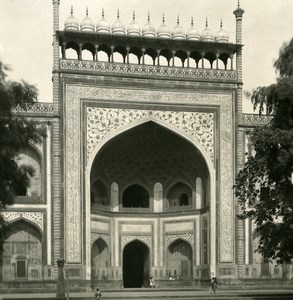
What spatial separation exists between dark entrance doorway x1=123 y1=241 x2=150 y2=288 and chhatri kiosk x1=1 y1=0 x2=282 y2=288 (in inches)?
2.1

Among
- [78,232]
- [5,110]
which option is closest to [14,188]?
[5,110]

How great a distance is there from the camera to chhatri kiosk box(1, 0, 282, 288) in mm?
28875

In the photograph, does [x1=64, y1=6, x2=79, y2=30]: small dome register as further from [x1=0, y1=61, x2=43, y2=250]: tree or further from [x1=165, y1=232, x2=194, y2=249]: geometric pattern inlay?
[x1=0, y1=61, x2=43, y2=250]: tree

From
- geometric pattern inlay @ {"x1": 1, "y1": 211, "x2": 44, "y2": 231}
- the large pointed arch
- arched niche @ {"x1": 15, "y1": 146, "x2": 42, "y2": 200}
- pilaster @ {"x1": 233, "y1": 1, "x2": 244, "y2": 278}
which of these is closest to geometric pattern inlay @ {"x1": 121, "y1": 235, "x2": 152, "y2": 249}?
the large pointed arch

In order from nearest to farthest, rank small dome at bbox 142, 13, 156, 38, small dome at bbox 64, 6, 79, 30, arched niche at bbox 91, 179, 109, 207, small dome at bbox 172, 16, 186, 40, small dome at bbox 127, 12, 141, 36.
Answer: small dome at bbox 64, 6, 79, 30, small dome at bbox 127, 12, 141, 36, small dome at bbox 142, 13, 156, 38, small dome at bbox 172, 16, 186, 40, arched niche at bbox 91, 179, 109, 207

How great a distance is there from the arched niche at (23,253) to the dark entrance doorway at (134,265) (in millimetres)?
5297

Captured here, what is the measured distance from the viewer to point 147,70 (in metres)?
30.5

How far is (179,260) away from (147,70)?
799 cm

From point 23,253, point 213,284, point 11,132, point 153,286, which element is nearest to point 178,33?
point 153,286

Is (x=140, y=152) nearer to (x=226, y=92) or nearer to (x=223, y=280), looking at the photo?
(x=226, y=92)

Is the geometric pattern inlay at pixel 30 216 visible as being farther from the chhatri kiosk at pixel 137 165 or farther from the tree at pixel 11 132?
the tree at pixel 11 132

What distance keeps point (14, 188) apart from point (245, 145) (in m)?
16.0

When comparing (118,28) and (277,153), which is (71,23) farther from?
(277,153)

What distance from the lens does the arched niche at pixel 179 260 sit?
3216cm
